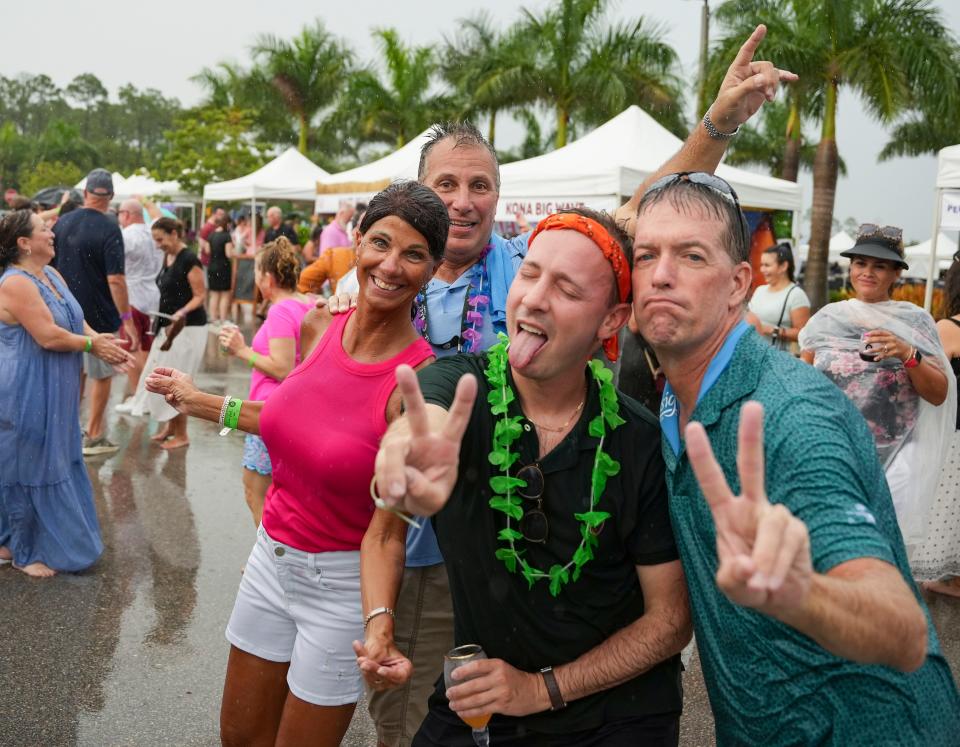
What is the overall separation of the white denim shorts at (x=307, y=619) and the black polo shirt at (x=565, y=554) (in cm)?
69

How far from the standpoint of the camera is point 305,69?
3941 cm

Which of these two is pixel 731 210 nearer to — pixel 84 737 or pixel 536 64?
pixel 84 737

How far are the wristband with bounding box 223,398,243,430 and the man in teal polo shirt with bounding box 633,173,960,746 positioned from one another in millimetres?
1585

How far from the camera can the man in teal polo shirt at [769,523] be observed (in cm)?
145

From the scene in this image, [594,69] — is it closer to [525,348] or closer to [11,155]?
[525,348]

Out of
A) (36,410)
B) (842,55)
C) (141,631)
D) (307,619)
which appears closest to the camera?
(307,619)

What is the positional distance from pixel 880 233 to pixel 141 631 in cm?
469

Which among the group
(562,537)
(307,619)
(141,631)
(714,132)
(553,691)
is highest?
(714,132)

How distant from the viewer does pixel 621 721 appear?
2.15m

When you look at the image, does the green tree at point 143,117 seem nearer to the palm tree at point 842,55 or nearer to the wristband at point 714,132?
the palm tree at point 842,55

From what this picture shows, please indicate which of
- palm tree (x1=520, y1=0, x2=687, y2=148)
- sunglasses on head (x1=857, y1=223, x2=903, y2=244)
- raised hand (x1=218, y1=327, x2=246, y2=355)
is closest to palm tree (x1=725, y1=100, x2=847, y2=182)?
palm tree (x1=520, y1=0, x2=687, y2=148)

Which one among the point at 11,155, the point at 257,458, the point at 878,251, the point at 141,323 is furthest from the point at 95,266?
the point at 11,155

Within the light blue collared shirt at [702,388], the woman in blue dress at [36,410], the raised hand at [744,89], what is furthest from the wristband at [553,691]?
the woman in blue dress at [36,410]

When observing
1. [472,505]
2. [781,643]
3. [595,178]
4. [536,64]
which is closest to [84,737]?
[472,505]
